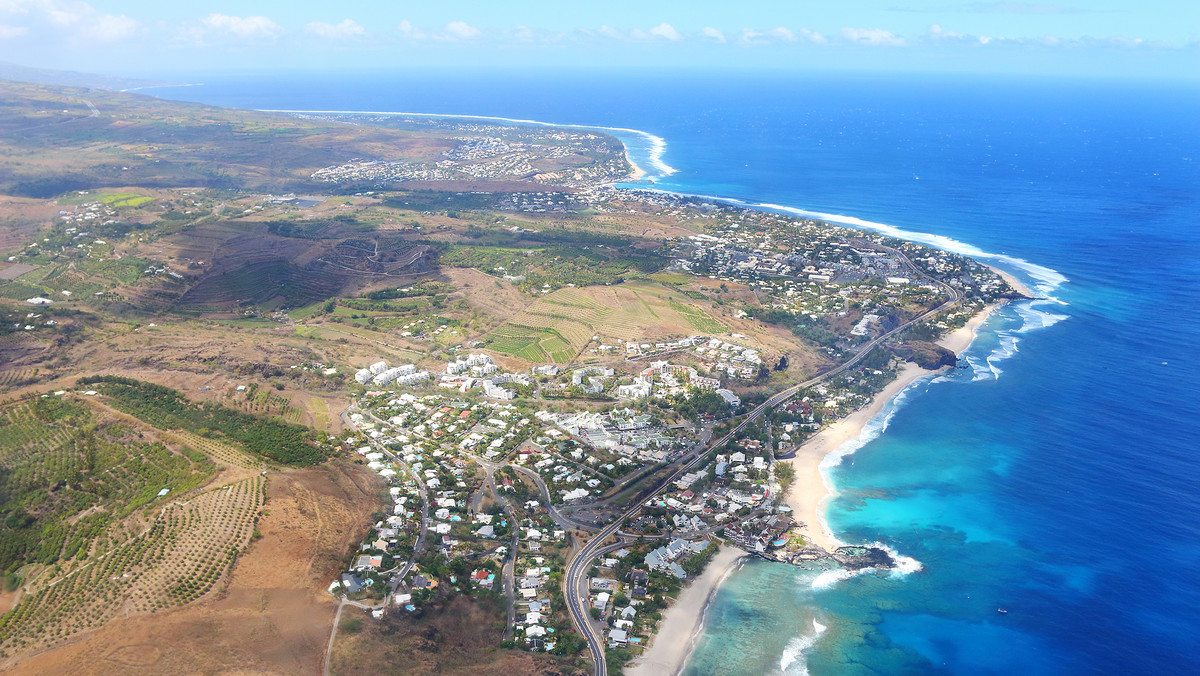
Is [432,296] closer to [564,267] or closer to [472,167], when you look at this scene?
[564,267]

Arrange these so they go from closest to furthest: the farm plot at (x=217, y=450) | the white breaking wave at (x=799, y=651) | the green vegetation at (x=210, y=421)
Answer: the white breaking wave at (x=799, y=651) < the farm plot at (x=217, y=450) < the green vegetation at (x=210, y=421)

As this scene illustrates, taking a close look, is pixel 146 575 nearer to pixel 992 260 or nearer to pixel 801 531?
pixel 801 531

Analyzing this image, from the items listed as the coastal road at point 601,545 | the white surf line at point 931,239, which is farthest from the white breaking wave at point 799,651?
the white surf line at point 931,239

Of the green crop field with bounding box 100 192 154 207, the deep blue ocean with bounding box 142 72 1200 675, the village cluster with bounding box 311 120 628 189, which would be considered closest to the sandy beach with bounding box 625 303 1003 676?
the deep blue ocean with bounding box 142 72 1200 675

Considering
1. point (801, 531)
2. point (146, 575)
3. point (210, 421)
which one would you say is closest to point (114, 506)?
point (146, 575)

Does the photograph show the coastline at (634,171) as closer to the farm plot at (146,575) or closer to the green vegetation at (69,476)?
the green vegetation at (69,476)

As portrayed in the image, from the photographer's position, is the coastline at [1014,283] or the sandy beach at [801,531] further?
the coastline at [1014,283]

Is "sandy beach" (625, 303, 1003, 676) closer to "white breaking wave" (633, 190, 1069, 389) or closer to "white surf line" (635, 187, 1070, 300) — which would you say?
"white breaking wave" (633, 190, 1069, 389)
